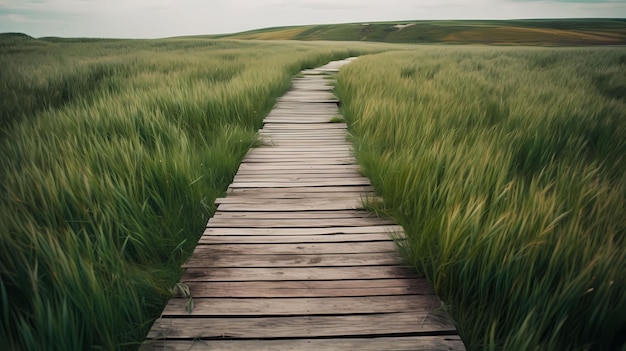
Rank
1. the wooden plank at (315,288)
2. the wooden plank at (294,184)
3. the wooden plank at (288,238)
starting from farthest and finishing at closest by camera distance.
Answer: the wooden plank at (294,184)
the wooden plank at (288,238)
the wooden plank at (315,288)

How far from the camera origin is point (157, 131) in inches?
114

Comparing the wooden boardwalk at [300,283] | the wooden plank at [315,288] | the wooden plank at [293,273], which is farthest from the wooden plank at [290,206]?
the wooden plank at [315,288]

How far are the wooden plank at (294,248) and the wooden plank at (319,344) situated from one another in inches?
21.9

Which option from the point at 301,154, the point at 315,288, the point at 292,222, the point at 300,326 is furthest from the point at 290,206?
the point at 301,154

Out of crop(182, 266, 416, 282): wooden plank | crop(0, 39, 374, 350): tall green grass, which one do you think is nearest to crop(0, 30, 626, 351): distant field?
crop(0, 39, 374, 350): tall green grass

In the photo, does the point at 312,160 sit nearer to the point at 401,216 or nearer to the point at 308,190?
the point at 308,190

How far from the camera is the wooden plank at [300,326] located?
1159mm

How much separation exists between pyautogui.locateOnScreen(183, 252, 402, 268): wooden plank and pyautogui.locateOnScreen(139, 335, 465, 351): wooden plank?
0.45m

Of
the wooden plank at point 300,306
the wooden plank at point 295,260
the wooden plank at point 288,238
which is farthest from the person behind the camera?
the wooden plank at point 288,238

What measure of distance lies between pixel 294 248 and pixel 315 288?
1.12 feet

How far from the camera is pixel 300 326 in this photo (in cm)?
119

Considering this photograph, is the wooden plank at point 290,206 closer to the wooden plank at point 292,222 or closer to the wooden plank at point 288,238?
the wooden plank at point 292,222

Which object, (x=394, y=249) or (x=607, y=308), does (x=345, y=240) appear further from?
(x=607, y=308)

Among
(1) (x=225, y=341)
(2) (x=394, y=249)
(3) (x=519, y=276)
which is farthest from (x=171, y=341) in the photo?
(3) (x=519, y=276)
